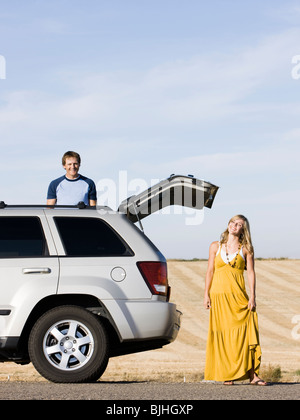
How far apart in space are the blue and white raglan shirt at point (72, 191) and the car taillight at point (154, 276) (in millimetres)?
1653

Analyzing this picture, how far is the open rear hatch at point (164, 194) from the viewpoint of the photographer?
9.72 metres

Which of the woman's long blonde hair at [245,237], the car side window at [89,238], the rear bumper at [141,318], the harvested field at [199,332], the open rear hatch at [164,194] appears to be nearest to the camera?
the rear bumper at [141,318]

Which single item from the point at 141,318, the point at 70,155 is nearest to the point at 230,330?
the point at 141,318

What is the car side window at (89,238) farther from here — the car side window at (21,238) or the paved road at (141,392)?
the paved road at (141,392)

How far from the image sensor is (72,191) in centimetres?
992

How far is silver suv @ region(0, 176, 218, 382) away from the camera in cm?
841

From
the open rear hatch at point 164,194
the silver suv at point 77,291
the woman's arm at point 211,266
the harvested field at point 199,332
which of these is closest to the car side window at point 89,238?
the silver suv at point 77,291

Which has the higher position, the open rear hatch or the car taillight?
the open rear hatch

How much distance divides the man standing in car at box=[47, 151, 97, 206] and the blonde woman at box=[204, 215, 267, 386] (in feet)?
5.43

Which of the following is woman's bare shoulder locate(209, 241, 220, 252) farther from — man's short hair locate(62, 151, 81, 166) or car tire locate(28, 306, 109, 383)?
man's short hair locate(62, 151, 81, 166)

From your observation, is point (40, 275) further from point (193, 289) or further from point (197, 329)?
point (193, 289)

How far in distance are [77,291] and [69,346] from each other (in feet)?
1.94

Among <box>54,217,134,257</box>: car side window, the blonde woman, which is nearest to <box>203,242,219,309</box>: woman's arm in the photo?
the blonde woman

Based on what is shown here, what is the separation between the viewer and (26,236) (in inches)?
342
